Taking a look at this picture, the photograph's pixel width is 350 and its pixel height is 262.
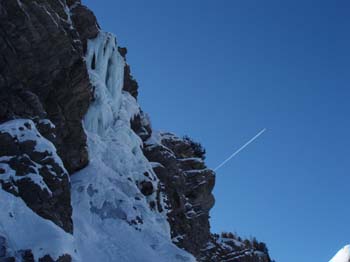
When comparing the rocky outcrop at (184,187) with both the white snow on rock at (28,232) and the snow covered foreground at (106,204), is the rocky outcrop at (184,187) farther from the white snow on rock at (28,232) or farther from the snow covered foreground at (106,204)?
the white snow on rock at (28,232)

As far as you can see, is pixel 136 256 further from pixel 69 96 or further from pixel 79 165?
pixel 69 96

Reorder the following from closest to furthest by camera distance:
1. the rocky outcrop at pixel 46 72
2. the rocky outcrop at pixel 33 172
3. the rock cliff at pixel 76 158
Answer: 1. the rock cliff at pixel 76 158
2. the rocky outcrop at pixel 33 172
3. the rocky outcrop at pixel 46 72

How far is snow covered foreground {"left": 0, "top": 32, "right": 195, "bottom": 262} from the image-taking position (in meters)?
18.7

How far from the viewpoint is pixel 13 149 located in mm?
21391

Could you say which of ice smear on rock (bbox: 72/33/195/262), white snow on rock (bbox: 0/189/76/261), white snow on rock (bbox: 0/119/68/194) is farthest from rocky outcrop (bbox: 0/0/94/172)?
white snow on rock (bbox: 0/189/76/261)

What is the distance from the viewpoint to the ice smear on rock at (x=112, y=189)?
26.3m

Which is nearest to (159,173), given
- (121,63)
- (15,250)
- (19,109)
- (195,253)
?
(195,253)

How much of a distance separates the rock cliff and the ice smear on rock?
72 mm

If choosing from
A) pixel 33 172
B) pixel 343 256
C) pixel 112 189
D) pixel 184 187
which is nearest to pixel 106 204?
pixel 112 189

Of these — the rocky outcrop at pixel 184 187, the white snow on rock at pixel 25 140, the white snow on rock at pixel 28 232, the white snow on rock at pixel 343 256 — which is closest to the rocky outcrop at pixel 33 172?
the white snow on rock at pixel 25 140

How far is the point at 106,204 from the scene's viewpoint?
29.0m

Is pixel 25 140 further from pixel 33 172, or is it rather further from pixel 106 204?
pixel 106 204

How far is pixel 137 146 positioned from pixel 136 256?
13558 millimetres

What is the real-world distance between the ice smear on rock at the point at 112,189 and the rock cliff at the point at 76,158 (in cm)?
7
